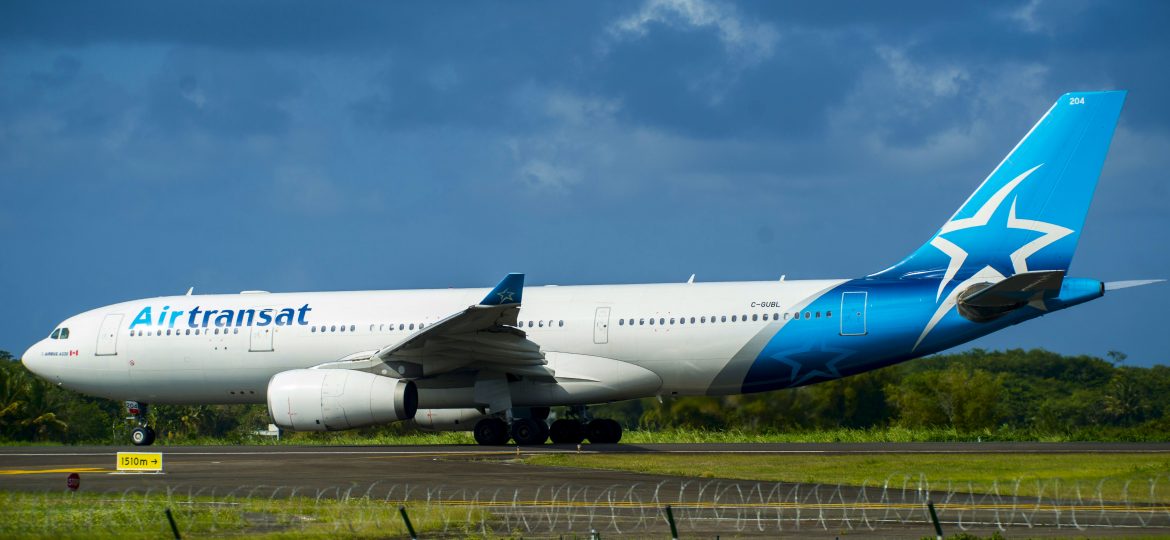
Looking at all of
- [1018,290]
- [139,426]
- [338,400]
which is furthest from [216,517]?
[139,426]

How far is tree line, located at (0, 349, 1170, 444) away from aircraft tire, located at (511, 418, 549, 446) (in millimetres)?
4755

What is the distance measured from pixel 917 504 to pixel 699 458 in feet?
25.7

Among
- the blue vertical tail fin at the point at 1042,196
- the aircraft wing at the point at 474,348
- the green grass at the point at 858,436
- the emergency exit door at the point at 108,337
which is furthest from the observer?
the emergency exit door at the point at 108,337

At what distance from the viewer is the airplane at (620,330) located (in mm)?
25812

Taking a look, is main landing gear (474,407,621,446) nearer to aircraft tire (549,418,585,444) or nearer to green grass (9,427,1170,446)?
aircraft tire (549,418,585,444)

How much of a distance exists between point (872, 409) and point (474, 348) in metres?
14.9

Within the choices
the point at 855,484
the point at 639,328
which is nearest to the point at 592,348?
the point at 639,328

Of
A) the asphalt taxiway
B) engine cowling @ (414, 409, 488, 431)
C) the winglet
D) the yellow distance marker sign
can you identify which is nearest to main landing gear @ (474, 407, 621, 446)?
the asphalt taxiway

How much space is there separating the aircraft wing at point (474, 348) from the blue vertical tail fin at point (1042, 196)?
26.9 ft

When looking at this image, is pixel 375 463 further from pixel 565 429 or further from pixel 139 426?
pixel 139 426

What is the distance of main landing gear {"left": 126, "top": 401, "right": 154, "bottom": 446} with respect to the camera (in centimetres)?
3206

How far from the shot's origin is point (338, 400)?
26375mm

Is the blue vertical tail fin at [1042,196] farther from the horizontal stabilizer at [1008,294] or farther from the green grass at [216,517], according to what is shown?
the green grass at [216,517]

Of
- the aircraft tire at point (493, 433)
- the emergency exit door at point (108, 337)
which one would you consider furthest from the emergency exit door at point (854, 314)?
the emergency exit door at point (108, 337)
